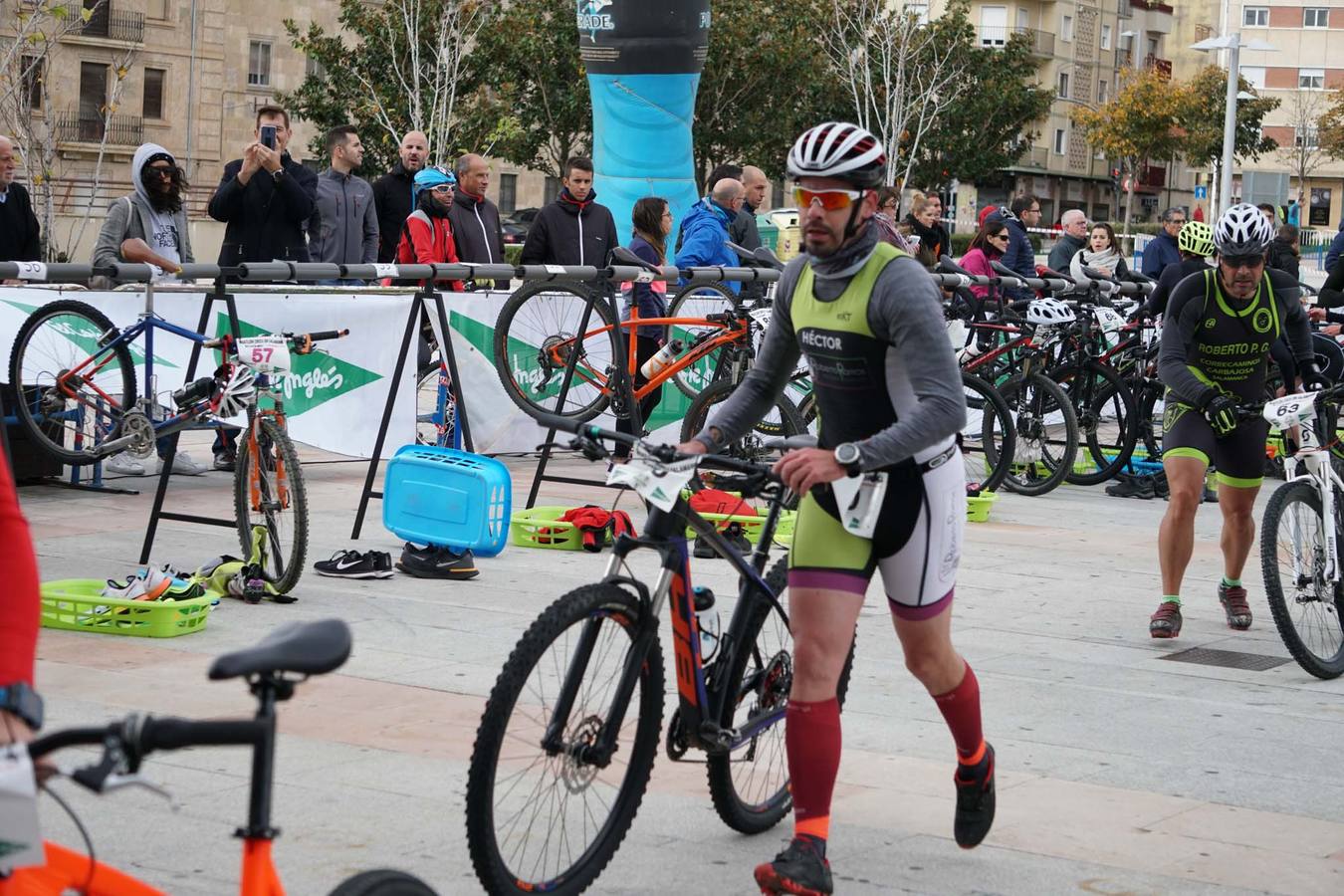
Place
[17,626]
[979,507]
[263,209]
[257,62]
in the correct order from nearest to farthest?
[17,626] → [979,507] → [263,209] → [257,62]

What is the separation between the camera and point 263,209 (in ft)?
41.2

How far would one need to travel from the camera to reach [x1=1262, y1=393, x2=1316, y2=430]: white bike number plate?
8.01 metres

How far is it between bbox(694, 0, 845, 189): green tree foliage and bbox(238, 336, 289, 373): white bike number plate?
132 ft

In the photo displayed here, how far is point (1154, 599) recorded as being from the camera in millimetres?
9711

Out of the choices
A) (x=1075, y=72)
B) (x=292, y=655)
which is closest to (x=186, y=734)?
(x=292, y=655)

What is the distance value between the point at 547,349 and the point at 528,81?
121 ft

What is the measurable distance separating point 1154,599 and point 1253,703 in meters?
2.35

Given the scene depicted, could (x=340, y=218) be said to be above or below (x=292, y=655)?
above

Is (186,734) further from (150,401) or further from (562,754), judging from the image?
(150,401)

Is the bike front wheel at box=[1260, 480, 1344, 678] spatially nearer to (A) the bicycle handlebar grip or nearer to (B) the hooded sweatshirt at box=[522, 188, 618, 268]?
(A) the bicycle handlebar grip

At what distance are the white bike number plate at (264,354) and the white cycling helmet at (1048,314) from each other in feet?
22.3

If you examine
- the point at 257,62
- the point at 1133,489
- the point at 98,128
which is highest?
the point at 257,62

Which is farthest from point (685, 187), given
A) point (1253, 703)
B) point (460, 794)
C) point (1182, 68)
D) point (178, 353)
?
point (1182, 68)

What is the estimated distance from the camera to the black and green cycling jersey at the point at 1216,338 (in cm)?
840
